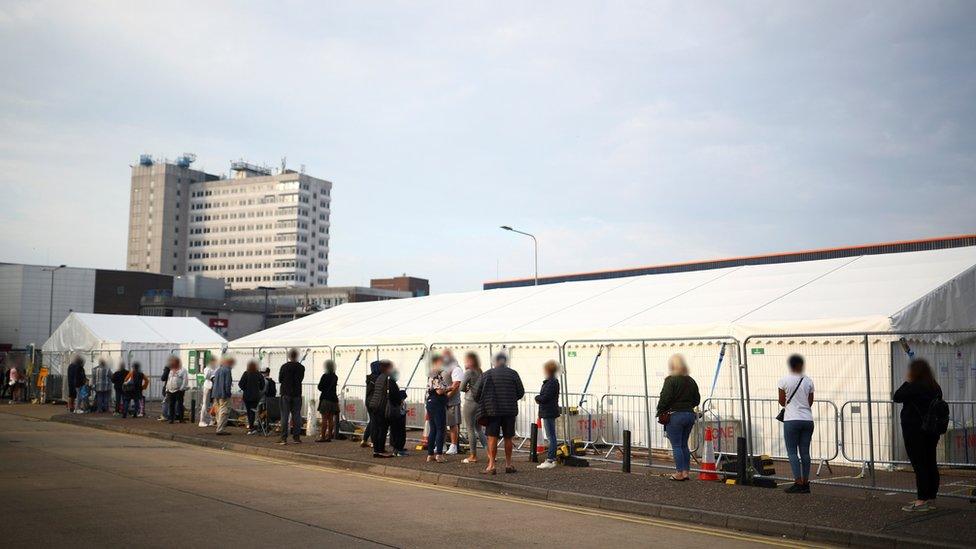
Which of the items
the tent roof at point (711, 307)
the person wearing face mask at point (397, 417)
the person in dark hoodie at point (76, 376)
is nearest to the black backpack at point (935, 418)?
the tent roof at point (711, 307)

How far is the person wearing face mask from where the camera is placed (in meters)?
A: 16.3

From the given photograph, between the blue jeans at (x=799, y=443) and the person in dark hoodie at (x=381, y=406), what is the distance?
7.62 meters

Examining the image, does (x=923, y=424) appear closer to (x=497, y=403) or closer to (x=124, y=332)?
(x=497, y=403)

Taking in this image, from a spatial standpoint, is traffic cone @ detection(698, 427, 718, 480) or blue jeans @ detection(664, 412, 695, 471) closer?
blue jeans @ detection(664, 412, 695, 471)

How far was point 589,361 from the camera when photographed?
20.0 meters

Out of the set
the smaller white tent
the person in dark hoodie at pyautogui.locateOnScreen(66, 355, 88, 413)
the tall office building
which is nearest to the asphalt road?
the person in dark hoodie at pyautogui.locateOnScreen(66, 355, 88, 413)

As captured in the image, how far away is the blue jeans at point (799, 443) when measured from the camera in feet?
38.2

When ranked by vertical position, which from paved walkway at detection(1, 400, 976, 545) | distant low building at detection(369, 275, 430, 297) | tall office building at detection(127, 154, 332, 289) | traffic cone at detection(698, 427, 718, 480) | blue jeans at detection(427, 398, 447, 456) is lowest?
paved walkway at detection(1, 400, 976, 545)

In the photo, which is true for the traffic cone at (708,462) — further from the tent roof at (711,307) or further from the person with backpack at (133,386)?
the person with backpack at (133,386)

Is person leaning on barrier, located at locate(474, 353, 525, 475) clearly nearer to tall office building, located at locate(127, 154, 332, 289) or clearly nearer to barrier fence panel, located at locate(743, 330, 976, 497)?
barrier fence panel, located at locate(743, 330, 976, 497)

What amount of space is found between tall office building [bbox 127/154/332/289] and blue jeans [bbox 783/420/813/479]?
173445 millimetres

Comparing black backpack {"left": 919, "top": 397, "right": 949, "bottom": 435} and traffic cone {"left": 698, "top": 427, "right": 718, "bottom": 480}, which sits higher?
black backpack {"left": 919, "top": 397, "right": 949, "bottom": 435}

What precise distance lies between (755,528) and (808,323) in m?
7.53

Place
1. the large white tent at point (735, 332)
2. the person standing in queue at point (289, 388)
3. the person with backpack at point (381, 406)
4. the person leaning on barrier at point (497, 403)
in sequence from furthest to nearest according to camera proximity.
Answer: the person standing in queue at point (289, 388)
the person with backpack at point (381, 406)
the large white tent at point (735, 332)
the person leaning on barrier at point (497, 403)
